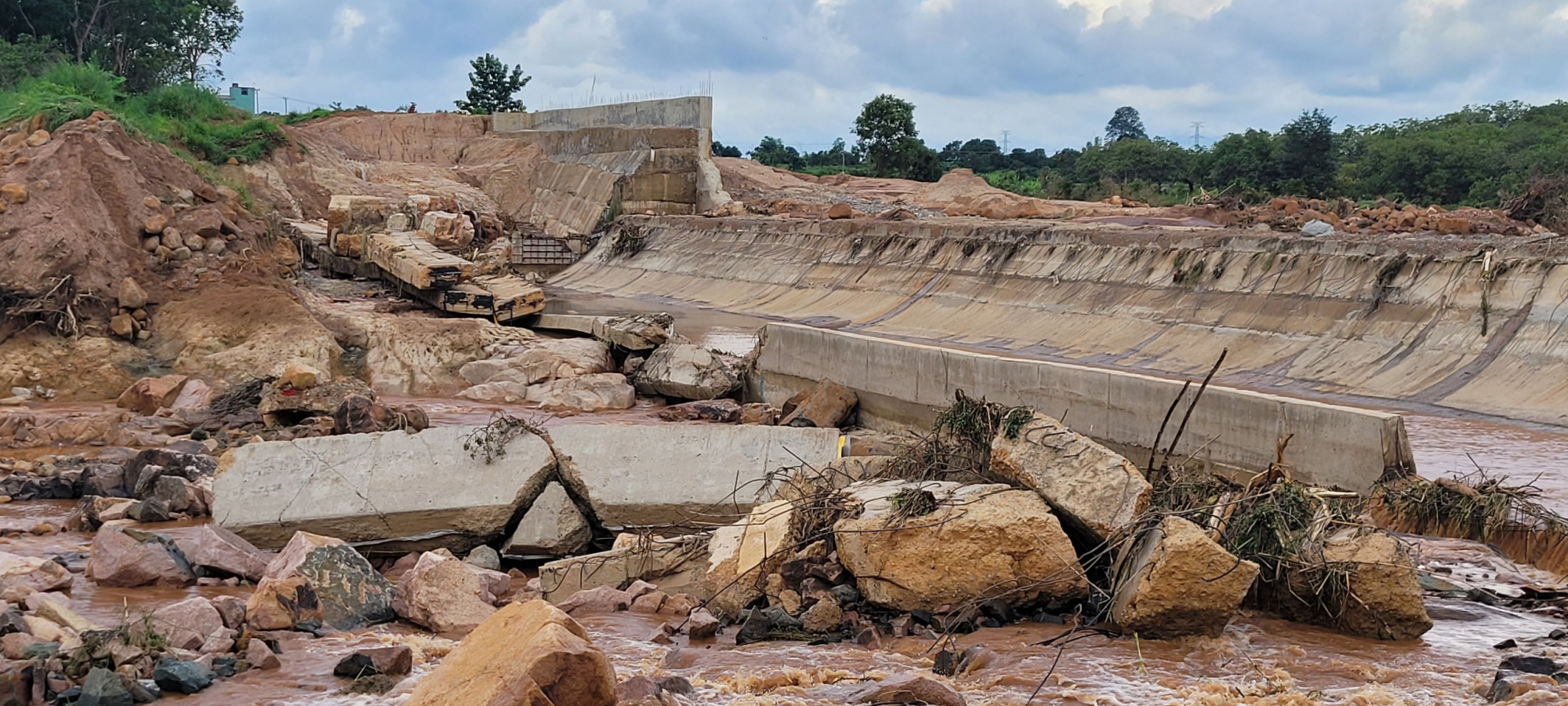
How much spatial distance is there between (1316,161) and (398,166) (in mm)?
31720

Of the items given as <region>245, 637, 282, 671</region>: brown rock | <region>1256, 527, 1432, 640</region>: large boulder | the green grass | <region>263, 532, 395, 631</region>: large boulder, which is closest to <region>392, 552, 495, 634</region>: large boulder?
<region>263, 532, 395, 631</region>: large boulder

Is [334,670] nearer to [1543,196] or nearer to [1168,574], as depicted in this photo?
[1168,574]

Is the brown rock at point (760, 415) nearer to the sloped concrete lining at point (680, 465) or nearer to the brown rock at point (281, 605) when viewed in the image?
the sloped concrete lining at point (680, 465)

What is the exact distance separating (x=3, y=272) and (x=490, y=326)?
5.89 m

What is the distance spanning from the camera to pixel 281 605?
6.35 metres

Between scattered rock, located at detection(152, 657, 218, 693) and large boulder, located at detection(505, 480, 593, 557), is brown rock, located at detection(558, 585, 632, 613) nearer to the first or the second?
large boulder, located at detection(505, 480, 593, 557)

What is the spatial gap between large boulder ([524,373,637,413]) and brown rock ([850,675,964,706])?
10401 mm

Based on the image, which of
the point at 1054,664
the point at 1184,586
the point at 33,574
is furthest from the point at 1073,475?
the point at 33,574

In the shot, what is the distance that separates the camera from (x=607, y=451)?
8.86 metres

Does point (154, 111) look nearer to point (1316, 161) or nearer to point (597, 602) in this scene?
point (597, 602)

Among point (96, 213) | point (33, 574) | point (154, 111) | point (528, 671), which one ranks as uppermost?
point (154, 111)

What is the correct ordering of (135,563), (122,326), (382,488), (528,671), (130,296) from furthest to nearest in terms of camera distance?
1. (130,296)
2. (122,326)
3. (382,488)
4. (135,563)
5. (528,671)

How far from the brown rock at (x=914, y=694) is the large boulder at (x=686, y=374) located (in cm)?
1053

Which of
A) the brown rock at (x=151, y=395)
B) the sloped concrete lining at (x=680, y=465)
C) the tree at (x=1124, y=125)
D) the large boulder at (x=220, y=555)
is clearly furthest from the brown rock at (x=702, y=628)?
the tree at (x=1124, y=125)
